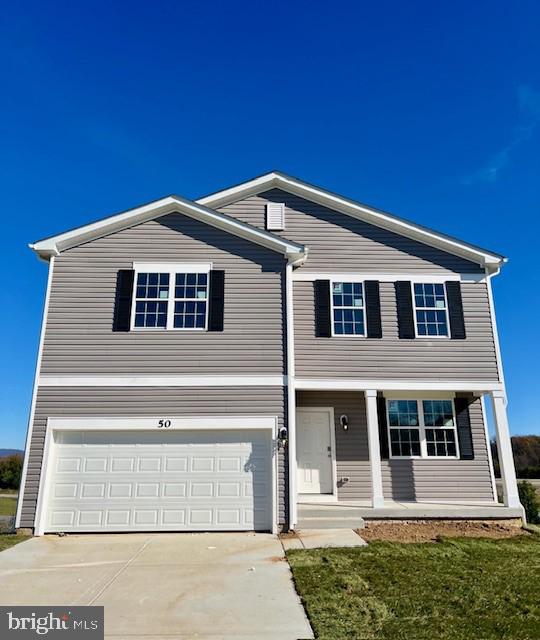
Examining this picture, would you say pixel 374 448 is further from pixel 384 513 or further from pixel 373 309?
pixel 373 309

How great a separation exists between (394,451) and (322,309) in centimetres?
395

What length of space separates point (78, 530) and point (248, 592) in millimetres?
4934

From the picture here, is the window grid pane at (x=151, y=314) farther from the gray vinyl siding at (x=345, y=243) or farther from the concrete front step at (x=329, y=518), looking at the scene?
the concrete front step at (x=329, y=518)

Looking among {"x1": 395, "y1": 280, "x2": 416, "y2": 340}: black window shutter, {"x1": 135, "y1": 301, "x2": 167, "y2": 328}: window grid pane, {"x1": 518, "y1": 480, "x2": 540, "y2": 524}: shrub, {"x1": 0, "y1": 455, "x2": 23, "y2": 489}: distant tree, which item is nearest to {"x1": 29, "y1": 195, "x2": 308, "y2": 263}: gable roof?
{"x1": 135, "y1": 301, "x2": 167, "y2": 328}: window grid pane

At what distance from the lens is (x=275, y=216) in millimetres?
12367

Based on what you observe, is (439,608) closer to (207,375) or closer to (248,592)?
(248,592)

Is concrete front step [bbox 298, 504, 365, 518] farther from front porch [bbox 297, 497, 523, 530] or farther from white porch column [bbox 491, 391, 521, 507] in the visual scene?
white porch column [bbox 491, 391, 521, 507]

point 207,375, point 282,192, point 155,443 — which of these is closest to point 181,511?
point 155,443

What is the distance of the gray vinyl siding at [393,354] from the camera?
10.7 meters

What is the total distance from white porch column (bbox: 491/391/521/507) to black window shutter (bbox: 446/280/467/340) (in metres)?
1.62

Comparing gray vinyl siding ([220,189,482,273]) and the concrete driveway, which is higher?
gray vinyl siding ([220,189,482,273])

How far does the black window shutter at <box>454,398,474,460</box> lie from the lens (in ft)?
36.1

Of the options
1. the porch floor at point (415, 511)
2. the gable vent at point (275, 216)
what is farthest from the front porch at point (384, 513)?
the gable vent at point (275, 216)

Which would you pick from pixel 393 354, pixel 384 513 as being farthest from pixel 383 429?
pixel 384 513
